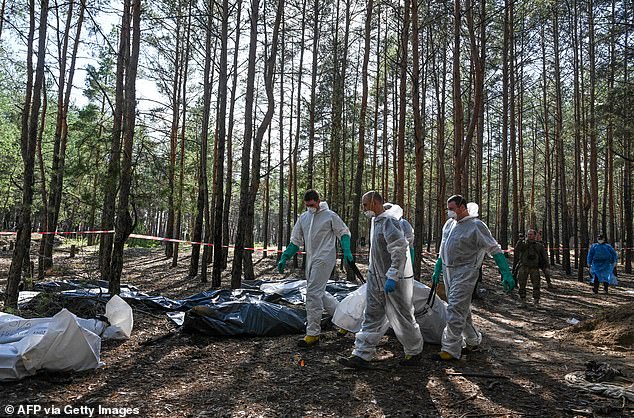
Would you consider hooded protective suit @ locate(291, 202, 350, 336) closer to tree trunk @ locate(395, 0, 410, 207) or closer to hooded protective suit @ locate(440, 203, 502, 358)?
hooded protective suit @ locate(440, 203, 502, 358)

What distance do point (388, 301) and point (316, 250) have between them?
1.39 m

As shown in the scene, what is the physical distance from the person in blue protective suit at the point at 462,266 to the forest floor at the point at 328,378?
0.23m

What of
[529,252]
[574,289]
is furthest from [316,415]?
[574,289]

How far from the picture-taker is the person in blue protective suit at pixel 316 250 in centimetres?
565

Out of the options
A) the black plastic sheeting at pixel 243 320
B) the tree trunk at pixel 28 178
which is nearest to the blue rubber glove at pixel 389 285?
the black plastic sheeting at pixel 243 320

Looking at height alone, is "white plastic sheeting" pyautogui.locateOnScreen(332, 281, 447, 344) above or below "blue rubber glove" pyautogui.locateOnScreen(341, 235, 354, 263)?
below

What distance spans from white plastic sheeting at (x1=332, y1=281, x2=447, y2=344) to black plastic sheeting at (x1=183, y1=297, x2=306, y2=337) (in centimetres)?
85

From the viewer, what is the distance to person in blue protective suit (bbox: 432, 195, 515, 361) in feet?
16.2

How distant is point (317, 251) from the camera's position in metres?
5.84

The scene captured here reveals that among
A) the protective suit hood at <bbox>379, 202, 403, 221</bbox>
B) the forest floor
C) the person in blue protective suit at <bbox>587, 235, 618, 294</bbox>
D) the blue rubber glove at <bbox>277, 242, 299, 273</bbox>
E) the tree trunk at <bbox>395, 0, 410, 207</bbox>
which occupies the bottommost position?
the forest floor

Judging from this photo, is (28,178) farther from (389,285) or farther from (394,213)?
(389,285)

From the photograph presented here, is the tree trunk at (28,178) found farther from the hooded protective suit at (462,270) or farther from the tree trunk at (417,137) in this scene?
the tree trunk at (417,137)

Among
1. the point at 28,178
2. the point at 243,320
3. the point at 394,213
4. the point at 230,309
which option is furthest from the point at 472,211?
the point at 28,178

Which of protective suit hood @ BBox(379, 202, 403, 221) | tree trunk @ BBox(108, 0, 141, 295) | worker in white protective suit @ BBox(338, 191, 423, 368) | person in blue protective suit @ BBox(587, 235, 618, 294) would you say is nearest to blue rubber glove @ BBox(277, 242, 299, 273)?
worker in white protective suit @ BBox(338, 191, 423, 368)
